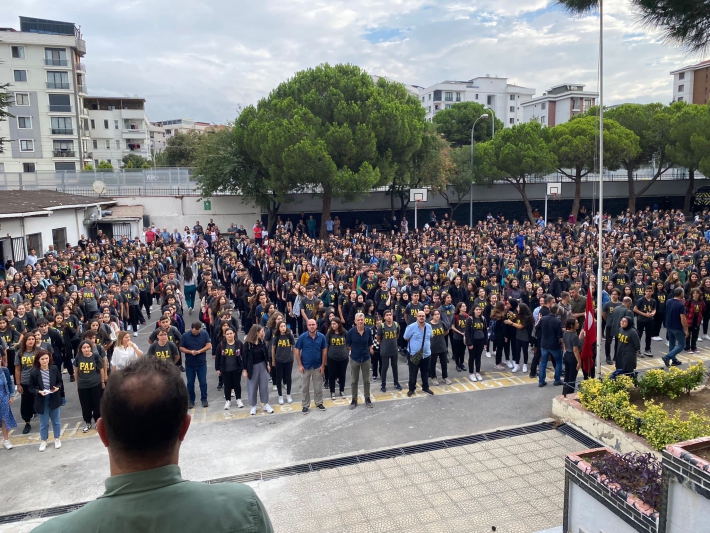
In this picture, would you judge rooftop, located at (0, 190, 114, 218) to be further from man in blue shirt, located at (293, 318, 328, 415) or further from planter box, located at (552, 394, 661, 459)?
planter box, located at (552, 394, 661, 459)

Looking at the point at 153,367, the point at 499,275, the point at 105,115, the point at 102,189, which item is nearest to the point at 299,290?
the point at 499,275

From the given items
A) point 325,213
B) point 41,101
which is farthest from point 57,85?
point 325,213

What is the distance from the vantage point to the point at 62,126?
50094mm

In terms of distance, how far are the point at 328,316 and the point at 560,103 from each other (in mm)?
81610

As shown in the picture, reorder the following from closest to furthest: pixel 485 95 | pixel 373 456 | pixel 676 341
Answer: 1. pixel 373 456
2. pixel 676 341
3. pixel 485 95

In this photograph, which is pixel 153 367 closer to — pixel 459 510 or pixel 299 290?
pixel 459 510

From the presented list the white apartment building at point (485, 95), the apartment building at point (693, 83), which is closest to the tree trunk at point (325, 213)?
the apartment building at point (693, 83)

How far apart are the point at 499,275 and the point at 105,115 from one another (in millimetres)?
62444

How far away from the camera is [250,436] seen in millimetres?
8391

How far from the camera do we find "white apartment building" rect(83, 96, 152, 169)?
65188 mm

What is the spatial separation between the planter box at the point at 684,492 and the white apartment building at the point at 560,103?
8028 cm

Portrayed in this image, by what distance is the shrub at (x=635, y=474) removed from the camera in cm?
502

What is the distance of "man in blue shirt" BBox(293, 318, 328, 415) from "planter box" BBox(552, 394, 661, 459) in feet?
12.7

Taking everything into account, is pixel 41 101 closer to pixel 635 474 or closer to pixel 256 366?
pixel 256 366
